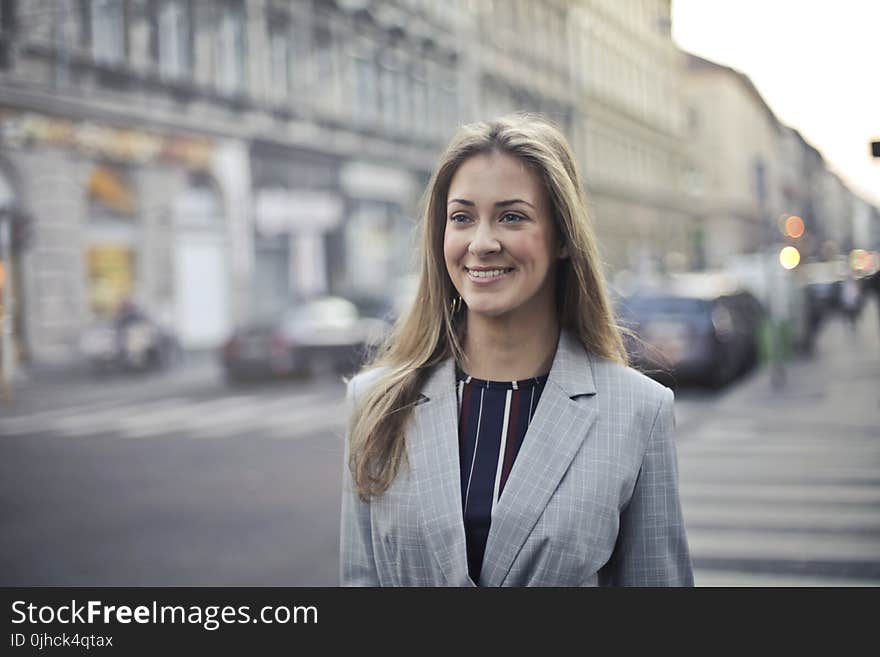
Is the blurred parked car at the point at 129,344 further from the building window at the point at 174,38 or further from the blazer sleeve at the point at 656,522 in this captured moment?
the blazer sleeve at the point at 656,522

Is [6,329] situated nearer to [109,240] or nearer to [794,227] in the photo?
[109,240]

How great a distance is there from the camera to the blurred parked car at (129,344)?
41.0ft

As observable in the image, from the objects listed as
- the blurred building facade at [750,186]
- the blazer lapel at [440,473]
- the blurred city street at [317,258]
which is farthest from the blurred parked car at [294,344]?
the blazer lapel at [440,473]

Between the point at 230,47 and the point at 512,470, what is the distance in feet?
48.0

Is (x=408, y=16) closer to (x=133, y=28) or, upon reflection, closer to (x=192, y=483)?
(x=133, y=28)

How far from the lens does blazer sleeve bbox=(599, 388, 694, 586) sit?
1.94m

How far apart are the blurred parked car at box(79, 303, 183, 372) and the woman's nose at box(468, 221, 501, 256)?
35.1 feet

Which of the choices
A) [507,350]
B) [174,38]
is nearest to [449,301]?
[507,350]

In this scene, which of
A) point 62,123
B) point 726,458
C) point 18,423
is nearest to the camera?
point 18,423

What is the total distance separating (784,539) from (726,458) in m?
2.74

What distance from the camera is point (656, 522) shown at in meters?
1.95

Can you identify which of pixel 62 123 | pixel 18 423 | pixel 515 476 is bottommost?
pixel 18 423

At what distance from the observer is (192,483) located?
7625 mm

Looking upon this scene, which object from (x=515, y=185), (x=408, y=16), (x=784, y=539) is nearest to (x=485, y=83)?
(x=408, y=16)
